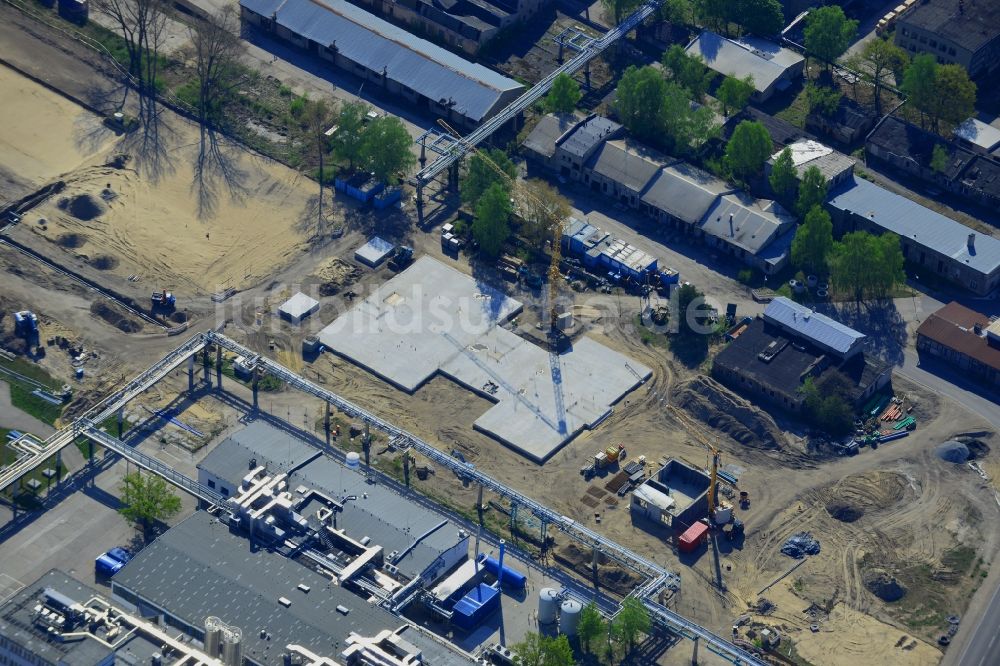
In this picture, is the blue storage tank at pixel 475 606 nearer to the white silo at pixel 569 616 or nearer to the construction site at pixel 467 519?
the construction site at pixel 467 519

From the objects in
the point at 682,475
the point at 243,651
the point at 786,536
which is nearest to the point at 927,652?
the point at 786,536

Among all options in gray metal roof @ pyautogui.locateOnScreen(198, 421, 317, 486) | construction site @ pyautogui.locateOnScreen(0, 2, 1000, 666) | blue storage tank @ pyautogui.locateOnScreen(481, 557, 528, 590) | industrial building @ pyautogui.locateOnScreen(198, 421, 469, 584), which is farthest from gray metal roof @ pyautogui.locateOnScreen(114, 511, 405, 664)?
blue storage tank @ pyautogui.locateOnScreen(481, 557, 528, 590)

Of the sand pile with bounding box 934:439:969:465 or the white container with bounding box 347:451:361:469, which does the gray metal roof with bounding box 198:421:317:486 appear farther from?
the sand pile with bounding box 934:439:969:465

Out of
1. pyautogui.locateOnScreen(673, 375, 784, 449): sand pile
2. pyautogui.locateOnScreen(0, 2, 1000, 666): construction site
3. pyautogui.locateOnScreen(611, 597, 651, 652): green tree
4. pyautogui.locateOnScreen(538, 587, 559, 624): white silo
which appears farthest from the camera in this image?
pyautogui.locateOnScreen(673, 375, 784, 449): sand pile

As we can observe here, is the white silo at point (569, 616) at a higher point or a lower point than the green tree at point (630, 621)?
higher

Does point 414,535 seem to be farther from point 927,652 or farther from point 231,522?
point 927,652

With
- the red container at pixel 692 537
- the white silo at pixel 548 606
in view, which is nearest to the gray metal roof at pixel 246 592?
the white silo at pixel 548 606

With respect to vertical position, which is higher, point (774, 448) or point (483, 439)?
point (483, 439)
